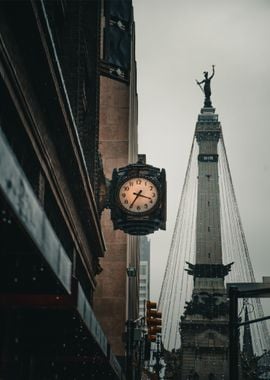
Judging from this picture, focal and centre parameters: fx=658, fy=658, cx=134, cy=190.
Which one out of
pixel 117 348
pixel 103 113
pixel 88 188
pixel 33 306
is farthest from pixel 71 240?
pixel 103 113

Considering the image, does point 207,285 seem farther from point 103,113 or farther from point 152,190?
point 152,190

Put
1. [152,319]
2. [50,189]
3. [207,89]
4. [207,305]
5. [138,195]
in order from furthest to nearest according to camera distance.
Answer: [207,89]
[207,305]
[152,319]
[138,195]
[50,189]

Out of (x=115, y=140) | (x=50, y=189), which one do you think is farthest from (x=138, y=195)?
(x=115, y=140)

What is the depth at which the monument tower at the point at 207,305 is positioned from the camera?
91500mm

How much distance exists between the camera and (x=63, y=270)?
745cm

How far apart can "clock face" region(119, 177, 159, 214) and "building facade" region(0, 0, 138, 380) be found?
1661mm

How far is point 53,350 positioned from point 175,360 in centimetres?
8511

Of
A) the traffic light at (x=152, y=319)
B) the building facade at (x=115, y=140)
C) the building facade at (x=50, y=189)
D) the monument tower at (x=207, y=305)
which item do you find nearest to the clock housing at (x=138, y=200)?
the building facade at (x=50, y=189)

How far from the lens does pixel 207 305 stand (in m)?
92.9

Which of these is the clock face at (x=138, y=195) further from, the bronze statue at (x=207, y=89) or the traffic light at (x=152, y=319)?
the bronze statue at (x=207, y=89)

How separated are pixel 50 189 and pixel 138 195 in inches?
91.3

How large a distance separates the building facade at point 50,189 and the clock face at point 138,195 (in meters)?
1.66

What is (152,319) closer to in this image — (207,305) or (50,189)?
(50,189)

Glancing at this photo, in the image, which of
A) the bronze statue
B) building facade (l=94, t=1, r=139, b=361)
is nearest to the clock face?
building facade (l=94, t=1, r=139, b=361)
